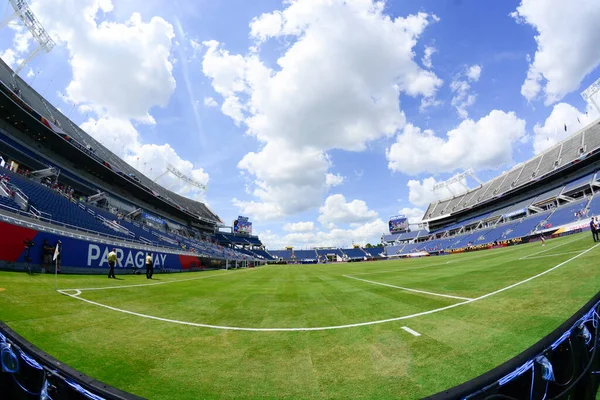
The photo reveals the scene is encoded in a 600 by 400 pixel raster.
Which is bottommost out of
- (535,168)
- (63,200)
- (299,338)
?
(299,338)

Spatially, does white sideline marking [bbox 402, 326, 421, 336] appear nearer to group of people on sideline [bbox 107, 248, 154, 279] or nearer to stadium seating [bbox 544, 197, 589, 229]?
group of people on sideline [bbox 107, 248, 154, 279]

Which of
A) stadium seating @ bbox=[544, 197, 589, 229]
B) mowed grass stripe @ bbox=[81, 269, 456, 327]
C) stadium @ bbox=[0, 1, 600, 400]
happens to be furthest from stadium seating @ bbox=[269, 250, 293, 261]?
mowed grass stripe @ bbox=[81, 269, 456, 327]

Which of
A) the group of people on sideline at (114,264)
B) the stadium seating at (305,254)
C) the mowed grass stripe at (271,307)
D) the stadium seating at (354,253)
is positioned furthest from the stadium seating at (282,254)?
the mowed grass stripe at (271,307)

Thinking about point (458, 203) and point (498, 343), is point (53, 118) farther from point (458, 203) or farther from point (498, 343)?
point (458, 203)

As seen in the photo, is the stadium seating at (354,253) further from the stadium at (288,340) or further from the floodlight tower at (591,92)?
the stadium at (288,340)

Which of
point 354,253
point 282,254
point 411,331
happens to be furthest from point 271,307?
point 282,254

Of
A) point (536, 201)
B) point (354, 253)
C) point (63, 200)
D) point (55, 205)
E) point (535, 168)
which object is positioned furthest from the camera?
point (354, 253)

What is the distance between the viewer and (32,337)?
5.14 meters

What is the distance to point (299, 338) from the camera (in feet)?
19.1

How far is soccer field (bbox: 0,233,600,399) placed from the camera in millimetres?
3779

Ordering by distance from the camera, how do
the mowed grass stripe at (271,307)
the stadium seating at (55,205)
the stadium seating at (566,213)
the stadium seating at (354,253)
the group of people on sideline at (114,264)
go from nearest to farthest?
the mowed grass stripe at (271,307) → the group of people on sideline at (114,264) → the stadium seating at (55,205) → the stadium seating at (566,213) → the stadium seating at (354,253)

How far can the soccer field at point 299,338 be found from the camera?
149 inches

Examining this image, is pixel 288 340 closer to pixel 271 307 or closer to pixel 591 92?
pixel 271 307

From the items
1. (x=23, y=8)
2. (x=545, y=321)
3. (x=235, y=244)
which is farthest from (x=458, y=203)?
(x=23, y=8)
